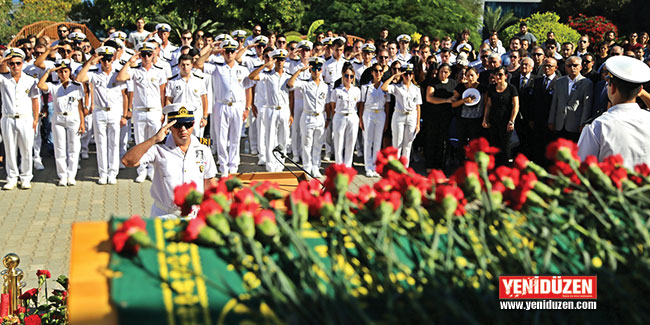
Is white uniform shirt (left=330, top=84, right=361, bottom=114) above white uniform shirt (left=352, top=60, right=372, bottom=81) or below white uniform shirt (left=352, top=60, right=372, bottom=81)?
below

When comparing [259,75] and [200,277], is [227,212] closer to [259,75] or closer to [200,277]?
[200,277]

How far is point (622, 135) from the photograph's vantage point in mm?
3969

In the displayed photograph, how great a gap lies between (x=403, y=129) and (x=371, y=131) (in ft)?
1.83

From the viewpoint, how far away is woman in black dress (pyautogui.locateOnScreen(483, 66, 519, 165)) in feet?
35.9

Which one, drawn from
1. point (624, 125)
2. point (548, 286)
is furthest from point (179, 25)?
point (548, 286)

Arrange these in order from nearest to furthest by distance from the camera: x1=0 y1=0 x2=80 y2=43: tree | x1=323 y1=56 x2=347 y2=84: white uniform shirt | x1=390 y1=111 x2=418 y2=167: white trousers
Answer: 1. x1=390 y1=111 x2=418 y2=167: white trousers
2. x1=323 y1=56 x2=347 y2=84: white uniform shirt
3. x1=0 y1=0 x2=80 y2=43: tree

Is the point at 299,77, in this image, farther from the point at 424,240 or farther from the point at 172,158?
the point at 424,240

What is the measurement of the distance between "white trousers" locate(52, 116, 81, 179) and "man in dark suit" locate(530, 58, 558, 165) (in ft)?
23.6

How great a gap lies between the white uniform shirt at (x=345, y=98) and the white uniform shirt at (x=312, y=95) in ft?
0.62

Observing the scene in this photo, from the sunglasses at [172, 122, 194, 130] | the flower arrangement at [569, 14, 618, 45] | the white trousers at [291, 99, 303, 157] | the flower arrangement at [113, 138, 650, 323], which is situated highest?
the flower arrangement at [569, 14, 618, 45]

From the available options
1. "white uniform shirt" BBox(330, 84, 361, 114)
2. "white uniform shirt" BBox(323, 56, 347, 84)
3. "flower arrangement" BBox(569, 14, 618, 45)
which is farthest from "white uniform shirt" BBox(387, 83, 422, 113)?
"flower arrangement" BBox(569, 14, 618, 45)

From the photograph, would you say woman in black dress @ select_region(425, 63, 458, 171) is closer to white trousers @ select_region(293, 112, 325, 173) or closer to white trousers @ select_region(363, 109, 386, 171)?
white trousers @ select_region(363, 109, 386, 171)

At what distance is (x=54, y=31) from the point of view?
20.5m

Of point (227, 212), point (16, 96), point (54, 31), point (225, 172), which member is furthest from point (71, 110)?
point (54, 31)
